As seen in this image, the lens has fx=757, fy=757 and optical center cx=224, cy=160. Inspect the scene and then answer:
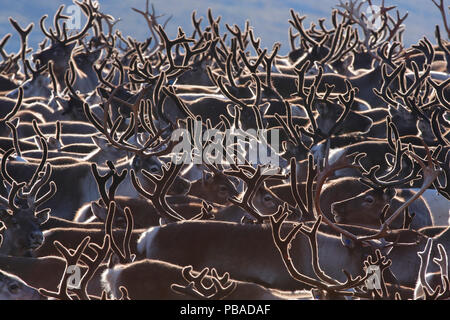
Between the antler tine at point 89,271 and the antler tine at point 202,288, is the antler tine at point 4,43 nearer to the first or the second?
the antler tine at point 89,271

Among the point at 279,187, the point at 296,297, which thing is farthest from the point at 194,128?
the point at 296,297

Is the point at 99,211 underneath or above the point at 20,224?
above

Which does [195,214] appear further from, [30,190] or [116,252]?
[116,252]

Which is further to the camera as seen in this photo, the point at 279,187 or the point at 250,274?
the point at 279,187

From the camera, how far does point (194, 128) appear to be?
7680 millimetres

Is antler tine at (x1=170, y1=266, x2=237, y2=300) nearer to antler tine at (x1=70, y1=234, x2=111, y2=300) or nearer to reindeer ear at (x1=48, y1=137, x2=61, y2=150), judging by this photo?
antler tine at (x1=70, y1=234, x2=111, y2=300)

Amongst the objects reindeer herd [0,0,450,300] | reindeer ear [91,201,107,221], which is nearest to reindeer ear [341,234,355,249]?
reindeer herd [0,0,450,300]

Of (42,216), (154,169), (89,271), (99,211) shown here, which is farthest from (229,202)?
(89,271)

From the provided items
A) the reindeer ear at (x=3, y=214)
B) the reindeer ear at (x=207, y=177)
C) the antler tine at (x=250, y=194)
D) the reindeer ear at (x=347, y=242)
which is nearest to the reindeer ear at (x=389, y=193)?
the antler tine at (x=250, y=194)

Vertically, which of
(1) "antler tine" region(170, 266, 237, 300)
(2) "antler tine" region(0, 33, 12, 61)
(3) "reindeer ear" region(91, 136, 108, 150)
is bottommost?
(1) "antler tine" region(170, 266, 237, 300)

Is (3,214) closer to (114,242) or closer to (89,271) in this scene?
(114,242)
